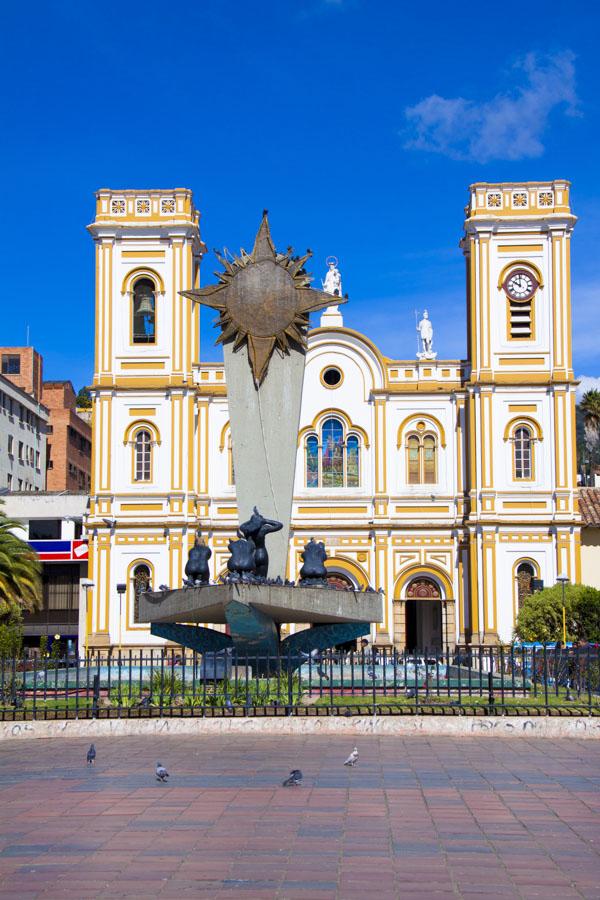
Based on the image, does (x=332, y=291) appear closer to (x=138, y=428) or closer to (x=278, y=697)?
(x=138, y=428)

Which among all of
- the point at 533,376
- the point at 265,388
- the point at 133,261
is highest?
the point at 133,261

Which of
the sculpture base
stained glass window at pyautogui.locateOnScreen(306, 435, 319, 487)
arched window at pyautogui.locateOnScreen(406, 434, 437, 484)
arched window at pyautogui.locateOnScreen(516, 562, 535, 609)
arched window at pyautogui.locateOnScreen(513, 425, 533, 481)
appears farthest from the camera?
stained glass window at pyautogui.locateOnScreen(306, 435, 319, 487)

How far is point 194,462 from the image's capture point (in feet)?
154

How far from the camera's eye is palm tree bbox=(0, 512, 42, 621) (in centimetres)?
3988

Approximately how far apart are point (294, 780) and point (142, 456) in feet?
113

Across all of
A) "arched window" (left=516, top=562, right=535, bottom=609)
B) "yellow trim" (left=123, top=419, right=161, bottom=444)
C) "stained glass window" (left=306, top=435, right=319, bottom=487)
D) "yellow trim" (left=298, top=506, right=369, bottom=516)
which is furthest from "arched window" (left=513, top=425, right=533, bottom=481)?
"yellow trim" (left=123, top=419, right=161, bottom=444)

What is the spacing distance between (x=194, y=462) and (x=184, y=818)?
117 feet

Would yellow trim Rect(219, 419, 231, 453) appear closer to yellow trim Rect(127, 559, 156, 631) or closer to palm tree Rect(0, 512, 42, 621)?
yellow trim Rect(127, 559, 156, 631)

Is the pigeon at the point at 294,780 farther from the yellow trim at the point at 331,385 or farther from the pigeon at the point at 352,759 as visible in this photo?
the yellow trim at the point at 331,385

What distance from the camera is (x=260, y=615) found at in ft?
73.4

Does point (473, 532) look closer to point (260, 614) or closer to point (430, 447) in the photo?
point (430, 447)

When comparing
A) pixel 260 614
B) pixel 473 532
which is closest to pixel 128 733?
pixel 260 614

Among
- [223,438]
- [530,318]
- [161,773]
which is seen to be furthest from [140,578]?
[161,773]

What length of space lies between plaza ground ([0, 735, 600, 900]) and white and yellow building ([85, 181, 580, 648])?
28.9 meters
